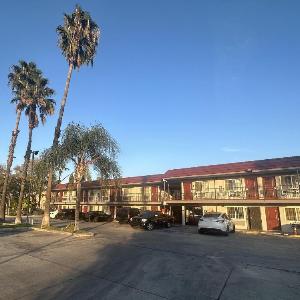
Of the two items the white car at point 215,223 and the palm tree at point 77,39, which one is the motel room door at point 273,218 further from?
the palm tree at point 77,39

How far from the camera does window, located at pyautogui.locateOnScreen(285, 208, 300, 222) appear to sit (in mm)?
26683

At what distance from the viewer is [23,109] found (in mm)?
35844

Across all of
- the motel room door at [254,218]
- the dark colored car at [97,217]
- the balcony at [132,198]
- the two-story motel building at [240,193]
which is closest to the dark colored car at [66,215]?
the dark colored car at [97,217]

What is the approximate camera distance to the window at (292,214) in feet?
87.5

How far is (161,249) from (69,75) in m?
20.3

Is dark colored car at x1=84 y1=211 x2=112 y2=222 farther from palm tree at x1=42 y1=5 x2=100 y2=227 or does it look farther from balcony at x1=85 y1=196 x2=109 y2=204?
palm tree at x1=42 y1=5 x2=100 y2=227

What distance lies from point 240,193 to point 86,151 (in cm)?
1540

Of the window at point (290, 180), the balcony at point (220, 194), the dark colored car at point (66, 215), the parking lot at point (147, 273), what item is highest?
the window at point (290, 180)

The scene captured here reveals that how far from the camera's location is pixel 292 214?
26969mm

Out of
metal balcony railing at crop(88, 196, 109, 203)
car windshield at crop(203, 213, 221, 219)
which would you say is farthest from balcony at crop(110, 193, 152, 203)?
car windshield at crop(203, 213, 221, 219)

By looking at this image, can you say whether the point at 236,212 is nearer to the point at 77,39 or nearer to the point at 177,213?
the point at 177,213

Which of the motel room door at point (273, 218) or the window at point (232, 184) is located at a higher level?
the window at point (232, 184)

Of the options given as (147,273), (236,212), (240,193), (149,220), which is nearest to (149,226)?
(149,220)

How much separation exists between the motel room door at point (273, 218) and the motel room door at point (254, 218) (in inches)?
34.0
